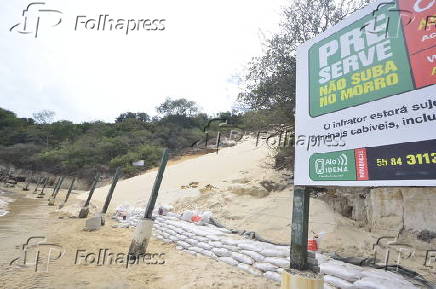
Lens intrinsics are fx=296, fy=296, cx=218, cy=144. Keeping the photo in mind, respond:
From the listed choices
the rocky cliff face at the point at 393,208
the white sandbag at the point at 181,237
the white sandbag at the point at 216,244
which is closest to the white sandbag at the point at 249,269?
the white sandbag at the point at 216,244

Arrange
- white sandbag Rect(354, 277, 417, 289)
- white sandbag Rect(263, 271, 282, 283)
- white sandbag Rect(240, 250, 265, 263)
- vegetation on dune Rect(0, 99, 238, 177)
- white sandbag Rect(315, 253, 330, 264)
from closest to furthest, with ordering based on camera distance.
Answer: white sandbag Rect(354, 277, 417, 289) → white sandbag Rect(315, 253, 330, 264) → white sandbag Rect(263, 271, 282, 283) → white sandbag Rect(240, 250, 265, 263) → vegetation on dune Rect(0, 99, 238, 177)

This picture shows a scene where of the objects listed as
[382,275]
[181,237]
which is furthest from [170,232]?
[382,275]

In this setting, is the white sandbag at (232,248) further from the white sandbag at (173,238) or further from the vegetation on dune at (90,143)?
the vegetation on dune at (90,143)

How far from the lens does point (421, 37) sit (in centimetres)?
248

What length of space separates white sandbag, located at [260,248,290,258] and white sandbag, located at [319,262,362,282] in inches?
24.3

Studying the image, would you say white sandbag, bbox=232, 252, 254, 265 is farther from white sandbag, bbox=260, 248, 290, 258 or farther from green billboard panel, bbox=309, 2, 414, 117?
green billboard panel, bbox=309, 2, 414, 117

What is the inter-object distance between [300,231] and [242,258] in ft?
6.93

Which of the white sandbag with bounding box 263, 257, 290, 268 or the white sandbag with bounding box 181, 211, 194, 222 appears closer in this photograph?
the white sandbag with bounding box 263, 257, 290, 268

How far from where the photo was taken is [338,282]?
141 inches

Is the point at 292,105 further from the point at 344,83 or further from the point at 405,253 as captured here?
the point at 344,83

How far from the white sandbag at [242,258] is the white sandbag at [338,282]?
1.33m

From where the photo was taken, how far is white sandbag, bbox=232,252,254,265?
4.71 metres

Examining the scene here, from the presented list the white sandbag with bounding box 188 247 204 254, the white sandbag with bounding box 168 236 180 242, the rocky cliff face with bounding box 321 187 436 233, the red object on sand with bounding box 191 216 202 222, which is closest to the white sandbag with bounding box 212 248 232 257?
the white sandbag with bounding box 188 247 204 254

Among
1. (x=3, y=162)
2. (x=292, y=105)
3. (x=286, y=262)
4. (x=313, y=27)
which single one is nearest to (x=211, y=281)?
(x=286, y=262)
